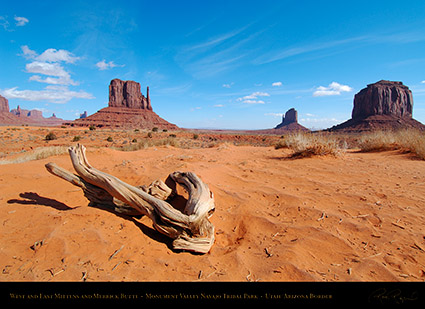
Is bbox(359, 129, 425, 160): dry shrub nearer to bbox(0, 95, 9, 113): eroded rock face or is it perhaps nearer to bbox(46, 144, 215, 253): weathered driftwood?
bbox(46, 144, 215, 253): weathered driftwood

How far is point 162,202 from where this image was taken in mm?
2320

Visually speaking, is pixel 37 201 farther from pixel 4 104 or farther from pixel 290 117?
pixel 4 104

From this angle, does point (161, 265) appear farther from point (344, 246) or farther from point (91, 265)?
point (344, 246)

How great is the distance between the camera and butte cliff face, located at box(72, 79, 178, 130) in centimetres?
7188

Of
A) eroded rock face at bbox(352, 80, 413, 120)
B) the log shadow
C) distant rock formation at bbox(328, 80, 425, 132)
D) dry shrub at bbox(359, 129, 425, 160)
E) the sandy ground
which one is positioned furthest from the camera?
eroded rock face at bbox(352, 80, 413, 120)

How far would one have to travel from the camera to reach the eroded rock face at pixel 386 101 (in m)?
67.5

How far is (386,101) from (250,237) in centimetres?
9090

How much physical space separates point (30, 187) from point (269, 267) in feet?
14.6

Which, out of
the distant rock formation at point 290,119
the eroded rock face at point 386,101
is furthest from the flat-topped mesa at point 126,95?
the eroded rock face at point 386,101

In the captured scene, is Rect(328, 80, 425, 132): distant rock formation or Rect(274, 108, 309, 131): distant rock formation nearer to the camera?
Rect(328, 80, 425, 132): distant rock formation

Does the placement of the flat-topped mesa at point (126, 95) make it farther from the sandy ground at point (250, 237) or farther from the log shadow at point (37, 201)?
the sandy ground at point (250, 237)
